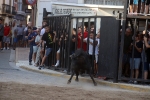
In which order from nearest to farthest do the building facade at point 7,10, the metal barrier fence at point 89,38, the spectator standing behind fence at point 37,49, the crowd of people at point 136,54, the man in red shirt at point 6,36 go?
the crowd of people at point 136,54 → the metal barrier fence at point 89,38 → the spectator standing behind fence at point 37,49 → the man in red shirt at point 6,36 → the building facade at point 7,10

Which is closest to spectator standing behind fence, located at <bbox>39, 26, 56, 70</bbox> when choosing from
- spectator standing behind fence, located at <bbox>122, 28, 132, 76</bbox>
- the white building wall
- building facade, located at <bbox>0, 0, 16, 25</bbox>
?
spectator standing behind fence, located at <bbox>122, 28, 132, 76</bbox>

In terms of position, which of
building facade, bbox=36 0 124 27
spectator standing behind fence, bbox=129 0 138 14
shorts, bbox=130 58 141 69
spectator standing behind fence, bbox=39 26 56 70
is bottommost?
shorts, bbox=130 58 141 69

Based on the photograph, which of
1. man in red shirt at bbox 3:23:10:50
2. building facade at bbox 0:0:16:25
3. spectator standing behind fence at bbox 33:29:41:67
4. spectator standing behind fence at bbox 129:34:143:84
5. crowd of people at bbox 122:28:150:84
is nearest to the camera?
crowd of people at bbox 122:28:150:84

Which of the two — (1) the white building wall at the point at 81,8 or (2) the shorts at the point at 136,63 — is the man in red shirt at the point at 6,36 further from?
(2) the shorts at the point at 136,63

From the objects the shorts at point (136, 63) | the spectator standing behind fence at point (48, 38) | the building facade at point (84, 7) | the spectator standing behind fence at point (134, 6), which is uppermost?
the building facade at point (84, 7)

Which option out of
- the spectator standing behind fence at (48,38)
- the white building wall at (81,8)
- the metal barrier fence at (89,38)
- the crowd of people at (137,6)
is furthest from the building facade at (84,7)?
the crowd of people at (137,6)

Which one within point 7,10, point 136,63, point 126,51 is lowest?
point 136,63

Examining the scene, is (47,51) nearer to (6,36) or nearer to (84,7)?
(84,7)

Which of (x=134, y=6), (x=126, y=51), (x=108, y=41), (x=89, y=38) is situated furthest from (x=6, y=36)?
(x=134, y=6)

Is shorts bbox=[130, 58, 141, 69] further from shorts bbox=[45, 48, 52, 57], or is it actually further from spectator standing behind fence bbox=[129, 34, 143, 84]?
shorts bbox=[45, 48, 52, 57]

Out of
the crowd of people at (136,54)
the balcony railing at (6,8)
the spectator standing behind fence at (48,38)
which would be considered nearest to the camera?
the crowd of people at (136,54)

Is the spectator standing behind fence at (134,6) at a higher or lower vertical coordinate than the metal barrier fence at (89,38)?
higher

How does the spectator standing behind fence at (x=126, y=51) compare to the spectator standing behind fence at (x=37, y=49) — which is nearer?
the spectator standing behind fence at (x=126, y=51)

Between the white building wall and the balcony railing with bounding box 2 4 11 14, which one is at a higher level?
the balcony railing with bounding box 2 4 11 14
